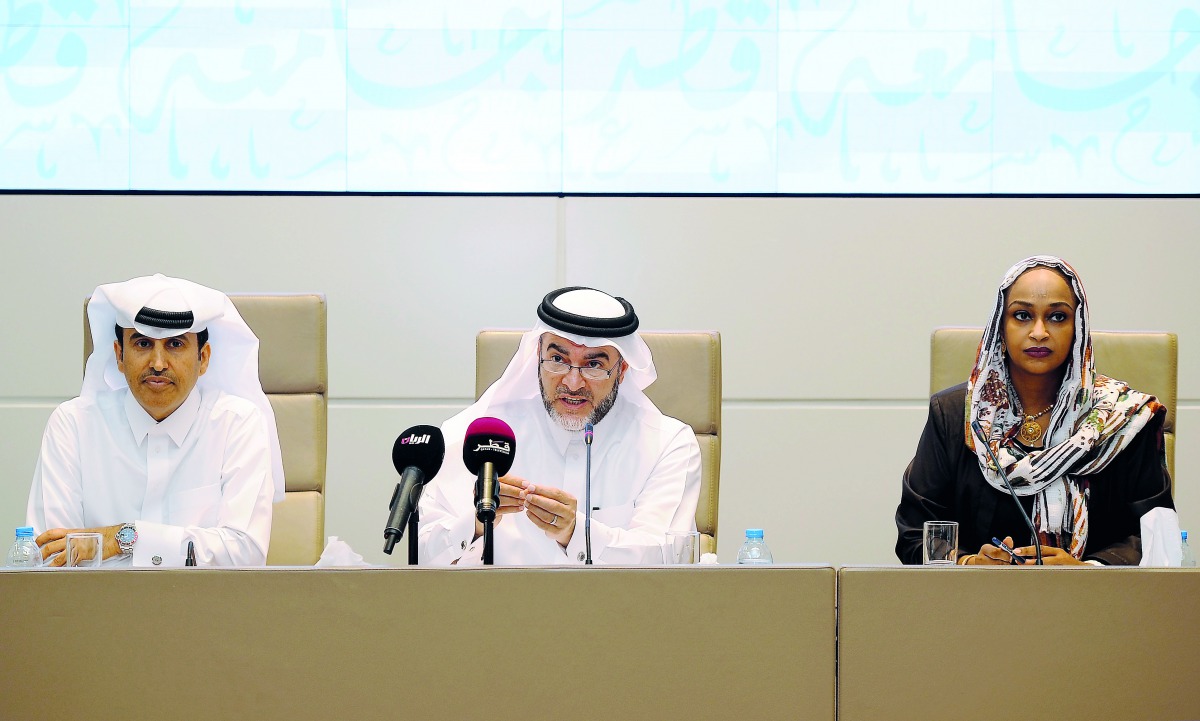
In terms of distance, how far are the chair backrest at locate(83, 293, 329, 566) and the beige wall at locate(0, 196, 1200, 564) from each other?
708mm

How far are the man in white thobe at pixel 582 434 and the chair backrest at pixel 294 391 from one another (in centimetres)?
36

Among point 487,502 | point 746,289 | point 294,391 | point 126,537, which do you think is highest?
point 746,289

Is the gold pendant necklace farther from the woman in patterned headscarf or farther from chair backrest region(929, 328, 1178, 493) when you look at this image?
chair backrest region(929, 328, 1178, 493)

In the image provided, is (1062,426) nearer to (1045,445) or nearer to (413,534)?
(1045,445)

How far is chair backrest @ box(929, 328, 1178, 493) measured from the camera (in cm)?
262

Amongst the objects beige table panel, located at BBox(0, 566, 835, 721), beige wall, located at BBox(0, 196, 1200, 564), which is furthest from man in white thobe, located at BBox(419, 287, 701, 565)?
beige table panel, located at BBox(0, 566, 835, 721)

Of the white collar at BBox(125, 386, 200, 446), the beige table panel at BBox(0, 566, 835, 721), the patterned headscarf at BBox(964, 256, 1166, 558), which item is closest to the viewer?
the beige table panel at BBox(0, 566, 835, 721)

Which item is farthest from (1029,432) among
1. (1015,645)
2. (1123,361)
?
(1015,645)

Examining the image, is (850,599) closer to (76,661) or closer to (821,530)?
(76,661)

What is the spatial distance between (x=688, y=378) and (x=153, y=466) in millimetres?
1205

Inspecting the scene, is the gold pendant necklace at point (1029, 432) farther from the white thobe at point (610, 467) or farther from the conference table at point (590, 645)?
the conference table at point (590, 645)

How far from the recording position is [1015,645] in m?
1.16

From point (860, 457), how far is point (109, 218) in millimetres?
2351

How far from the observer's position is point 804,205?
3.42 m
